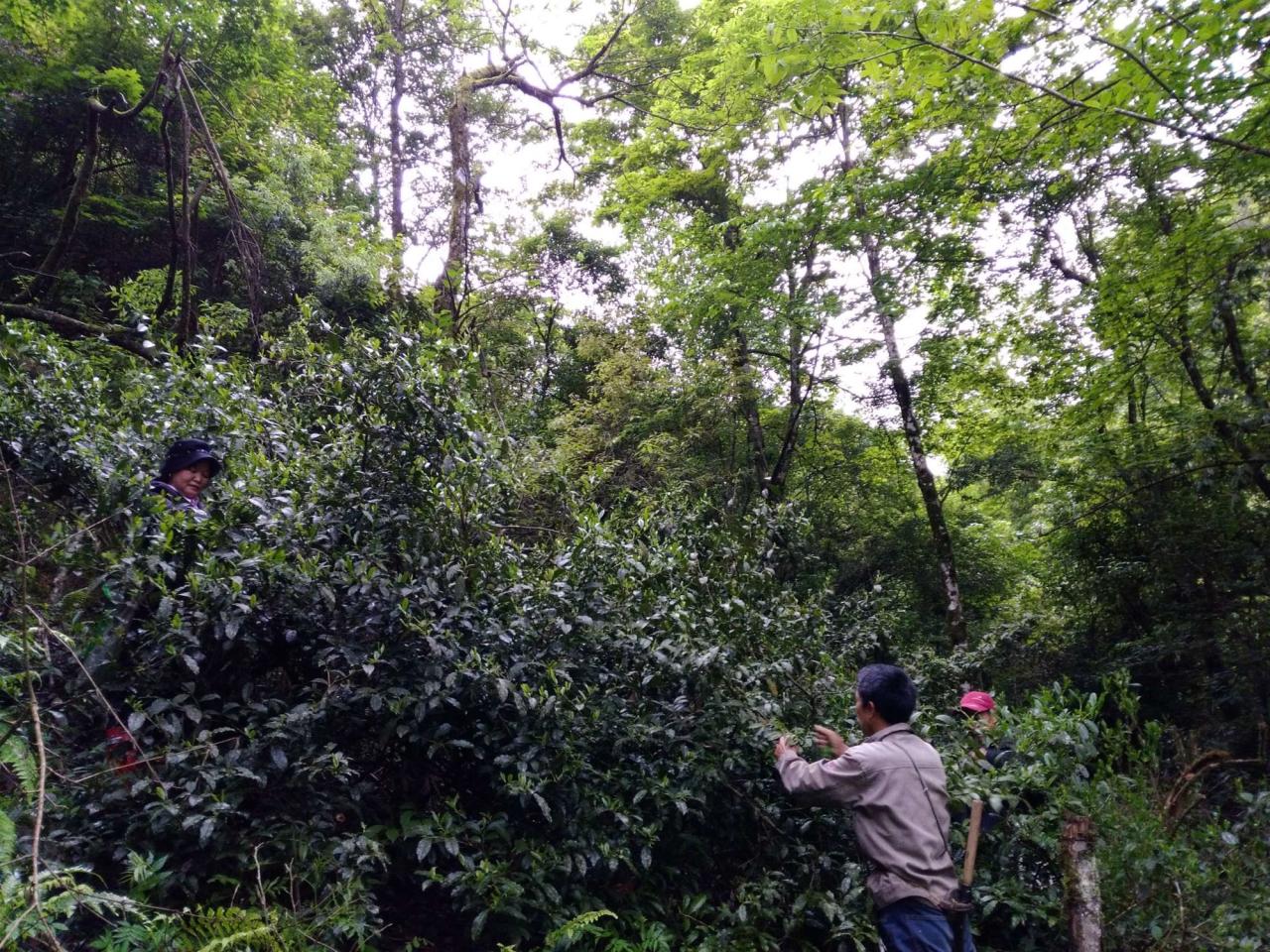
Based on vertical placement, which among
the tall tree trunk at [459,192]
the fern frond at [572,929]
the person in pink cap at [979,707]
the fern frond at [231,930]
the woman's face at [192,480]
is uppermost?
the tall tree trunk at [459,192]

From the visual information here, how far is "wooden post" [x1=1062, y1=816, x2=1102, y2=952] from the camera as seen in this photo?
3068 millimetres

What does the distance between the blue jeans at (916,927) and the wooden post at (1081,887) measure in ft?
2.77

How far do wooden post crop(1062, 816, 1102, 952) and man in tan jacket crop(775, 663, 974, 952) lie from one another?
2.27ft

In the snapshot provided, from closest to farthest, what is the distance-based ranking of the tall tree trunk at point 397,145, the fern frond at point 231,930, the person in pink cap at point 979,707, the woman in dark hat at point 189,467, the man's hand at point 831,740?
the fern frond at point 231,930 < the man's hand at point 831,740 < the woman in dark hat at point 189,467 < the person in pink cap at point 979,707 < the tall tree trunk at point 397,145

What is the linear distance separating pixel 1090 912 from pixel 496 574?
9.72 feet

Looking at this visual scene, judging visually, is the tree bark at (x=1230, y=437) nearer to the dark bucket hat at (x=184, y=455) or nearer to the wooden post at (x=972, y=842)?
the wooden post at (x=972, y=842)

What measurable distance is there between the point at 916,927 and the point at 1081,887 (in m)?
1.02

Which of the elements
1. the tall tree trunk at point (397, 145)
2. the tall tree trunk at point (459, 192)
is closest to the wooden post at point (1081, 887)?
the tall tree trunk at point (459, 192)

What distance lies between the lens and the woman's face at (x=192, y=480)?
351 cm

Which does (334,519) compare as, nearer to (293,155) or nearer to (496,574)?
(496,574)

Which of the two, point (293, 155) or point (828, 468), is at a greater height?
point (293, 155)

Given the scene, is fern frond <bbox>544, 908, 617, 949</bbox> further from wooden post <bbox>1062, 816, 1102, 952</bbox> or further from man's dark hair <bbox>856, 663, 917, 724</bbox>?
wooden post <bbox>1062, 816, 1102, 952</bbox>

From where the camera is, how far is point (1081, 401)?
7.71 m

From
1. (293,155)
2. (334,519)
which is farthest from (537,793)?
(293,155)
